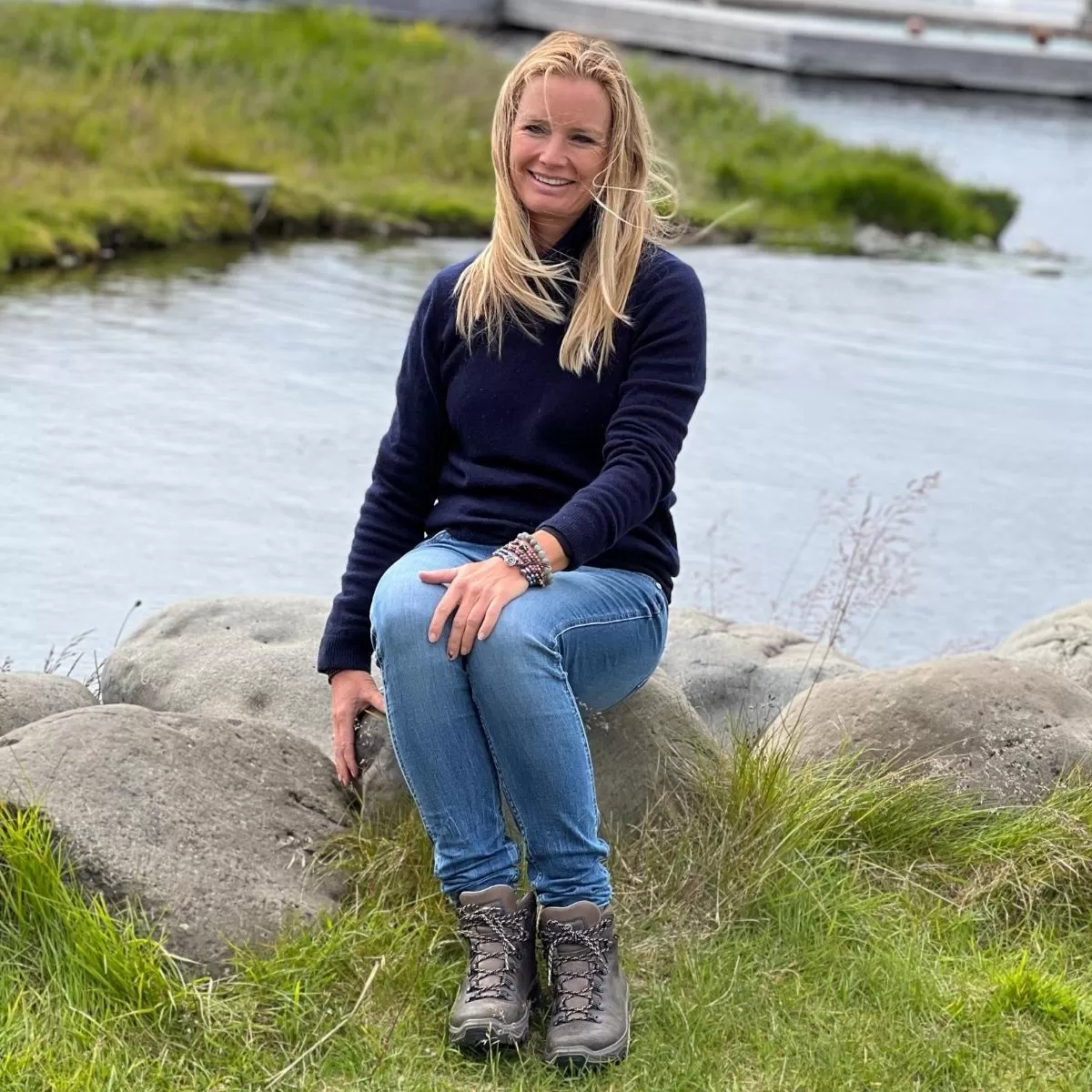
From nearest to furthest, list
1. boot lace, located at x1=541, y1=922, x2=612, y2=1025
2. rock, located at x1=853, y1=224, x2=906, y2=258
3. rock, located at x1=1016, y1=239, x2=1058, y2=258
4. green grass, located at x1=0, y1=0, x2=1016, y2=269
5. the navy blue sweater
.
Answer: boot lace, located at x1=541, y1=922, x2=612, y2=1025, the navy blue sweater, green grass, located at x1=0, y1=0, x2=1016, y2=269, rock, located at x1=853, y1=224, x2=906, y2=258, rock, located at x1=1016, y1=239, x2=1058, y2=258

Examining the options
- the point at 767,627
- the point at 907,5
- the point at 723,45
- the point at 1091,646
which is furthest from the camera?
the point at 907,5

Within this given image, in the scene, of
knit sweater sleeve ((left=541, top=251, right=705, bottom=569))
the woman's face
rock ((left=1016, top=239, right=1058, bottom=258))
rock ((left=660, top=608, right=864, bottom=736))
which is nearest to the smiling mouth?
the woman's face

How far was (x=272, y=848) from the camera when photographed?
10.0 feet

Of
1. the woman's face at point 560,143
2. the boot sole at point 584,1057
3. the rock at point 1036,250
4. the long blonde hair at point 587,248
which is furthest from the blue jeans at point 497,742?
the rock at point 1036,250

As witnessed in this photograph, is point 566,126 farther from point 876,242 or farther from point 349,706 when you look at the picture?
point 876,242

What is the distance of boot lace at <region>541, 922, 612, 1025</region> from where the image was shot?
9.16 feet

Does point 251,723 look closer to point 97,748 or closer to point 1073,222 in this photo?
point 97,748

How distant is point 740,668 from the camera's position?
4.70 meters

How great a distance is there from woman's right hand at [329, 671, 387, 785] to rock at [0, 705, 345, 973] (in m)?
0.07

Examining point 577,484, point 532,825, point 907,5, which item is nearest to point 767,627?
point 577,484

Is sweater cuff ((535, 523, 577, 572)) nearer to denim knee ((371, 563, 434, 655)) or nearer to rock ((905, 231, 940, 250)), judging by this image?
denim knee ((371, 563, 434, 655))

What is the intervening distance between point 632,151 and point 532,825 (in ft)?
4.30

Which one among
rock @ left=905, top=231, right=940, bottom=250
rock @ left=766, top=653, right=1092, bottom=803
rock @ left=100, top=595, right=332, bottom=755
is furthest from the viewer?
rock @ left=905, top=231, right=940, bottom=250

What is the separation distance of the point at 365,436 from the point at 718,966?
632 centimetres
